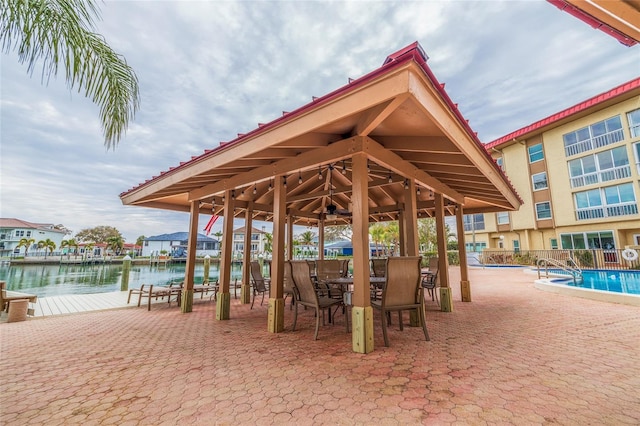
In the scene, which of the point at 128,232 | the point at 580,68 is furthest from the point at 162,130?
the point at 128,232

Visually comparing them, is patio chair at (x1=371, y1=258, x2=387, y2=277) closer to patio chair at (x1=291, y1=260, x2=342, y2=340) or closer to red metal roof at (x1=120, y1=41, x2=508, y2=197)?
patio chair at (x1=291, y1=260, x2=342, y2=340)

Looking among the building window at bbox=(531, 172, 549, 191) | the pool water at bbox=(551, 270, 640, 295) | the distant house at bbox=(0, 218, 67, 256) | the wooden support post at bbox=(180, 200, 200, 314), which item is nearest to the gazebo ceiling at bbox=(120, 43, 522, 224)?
the wooden support post at bbox=(180, 200, 200, 314)

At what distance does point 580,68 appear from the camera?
45.0 feet

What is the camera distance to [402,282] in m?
3.46

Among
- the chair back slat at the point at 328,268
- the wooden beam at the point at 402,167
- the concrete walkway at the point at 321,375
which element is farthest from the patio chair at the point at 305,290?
the chair back slat at the point at 328,268

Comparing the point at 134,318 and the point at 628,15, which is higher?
the point at 628,15

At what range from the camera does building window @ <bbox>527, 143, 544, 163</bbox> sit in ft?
59.0

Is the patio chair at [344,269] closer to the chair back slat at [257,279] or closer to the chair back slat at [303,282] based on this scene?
the chair back slat at [257,279]

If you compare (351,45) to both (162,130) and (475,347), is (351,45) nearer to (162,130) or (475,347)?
(162,130)

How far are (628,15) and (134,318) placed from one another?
24.3 feet

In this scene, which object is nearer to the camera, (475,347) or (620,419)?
(620,419)

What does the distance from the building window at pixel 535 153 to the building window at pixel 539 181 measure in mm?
1090

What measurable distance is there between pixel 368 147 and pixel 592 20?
2090 mm

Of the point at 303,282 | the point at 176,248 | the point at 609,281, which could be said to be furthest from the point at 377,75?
the point at 176,248
